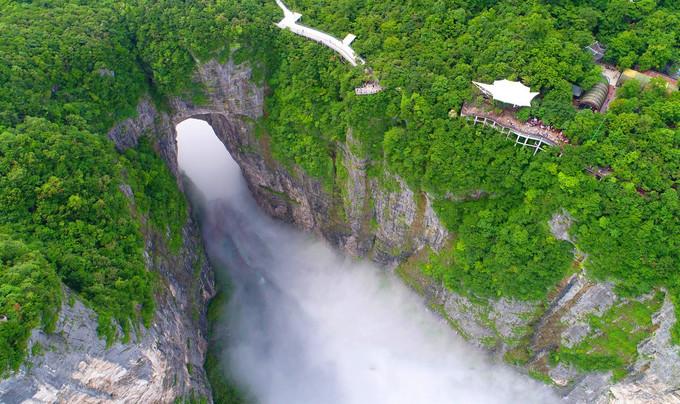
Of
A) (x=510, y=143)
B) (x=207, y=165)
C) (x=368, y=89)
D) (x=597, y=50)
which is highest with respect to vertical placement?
(x=597, y=50)

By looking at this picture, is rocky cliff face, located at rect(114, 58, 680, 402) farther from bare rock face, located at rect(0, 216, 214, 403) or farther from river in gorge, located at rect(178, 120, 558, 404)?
bare rock face, located at rect(0, 216, 214, 403)

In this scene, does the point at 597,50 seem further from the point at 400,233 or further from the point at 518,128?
the point at 400,233

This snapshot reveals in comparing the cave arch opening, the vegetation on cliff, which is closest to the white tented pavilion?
the vegetation on cliff

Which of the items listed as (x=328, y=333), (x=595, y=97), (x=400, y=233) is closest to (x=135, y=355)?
(x=328, y=333)

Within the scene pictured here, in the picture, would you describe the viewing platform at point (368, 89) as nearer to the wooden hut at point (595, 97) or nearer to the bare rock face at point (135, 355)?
the wooden hut at point (595, 97)

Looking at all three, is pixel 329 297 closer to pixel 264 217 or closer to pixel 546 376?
pixel 264 217

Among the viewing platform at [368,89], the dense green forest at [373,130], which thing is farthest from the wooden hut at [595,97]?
the viewing platform at [368,89]
